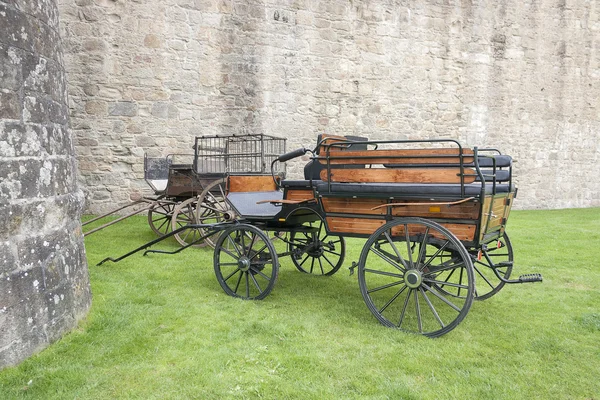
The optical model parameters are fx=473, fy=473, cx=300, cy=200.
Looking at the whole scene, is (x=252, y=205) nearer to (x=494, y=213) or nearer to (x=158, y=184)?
(x=494, y=213)

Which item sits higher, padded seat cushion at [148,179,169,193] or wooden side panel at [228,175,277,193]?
wooden side panel at [228,175,277,193]

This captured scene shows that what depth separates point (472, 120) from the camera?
12953mm

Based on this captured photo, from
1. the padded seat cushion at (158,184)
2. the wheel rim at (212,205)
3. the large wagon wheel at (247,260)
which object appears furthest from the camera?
the padded seat cushion at (158,184)

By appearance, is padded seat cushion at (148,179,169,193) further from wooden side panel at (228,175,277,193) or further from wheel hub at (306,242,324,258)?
wheel hub at (306,242,324,258)

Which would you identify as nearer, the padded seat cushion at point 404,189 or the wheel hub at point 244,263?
the padded seat cushion at point 404,189

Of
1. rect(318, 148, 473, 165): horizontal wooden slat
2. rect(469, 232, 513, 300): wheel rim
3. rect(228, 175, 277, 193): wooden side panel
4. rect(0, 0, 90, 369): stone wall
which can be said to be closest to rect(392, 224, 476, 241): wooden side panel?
rect(469, 232, 513, 300): wheel rim

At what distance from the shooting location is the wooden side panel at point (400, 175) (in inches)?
130

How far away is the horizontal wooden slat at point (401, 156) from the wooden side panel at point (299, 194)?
0.49 meters

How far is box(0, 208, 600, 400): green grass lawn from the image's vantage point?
2.65 m

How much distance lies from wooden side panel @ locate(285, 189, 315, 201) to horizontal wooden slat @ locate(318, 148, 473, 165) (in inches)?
19.4

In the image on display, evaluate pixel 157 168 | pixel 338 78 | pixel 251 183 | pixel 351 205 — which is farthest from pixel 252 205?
pixel 338 78

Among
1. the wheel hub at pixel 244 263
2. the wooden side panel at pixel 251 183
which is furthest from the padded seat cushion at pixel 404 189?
the wooden side panel at pixel 251 183

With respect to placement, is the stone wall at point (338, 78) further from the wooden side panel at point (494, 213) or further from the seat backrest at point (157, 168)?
the wooden side panel at point (494, 213)

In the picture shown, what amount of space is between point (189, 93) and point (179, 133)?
0.88 metres
